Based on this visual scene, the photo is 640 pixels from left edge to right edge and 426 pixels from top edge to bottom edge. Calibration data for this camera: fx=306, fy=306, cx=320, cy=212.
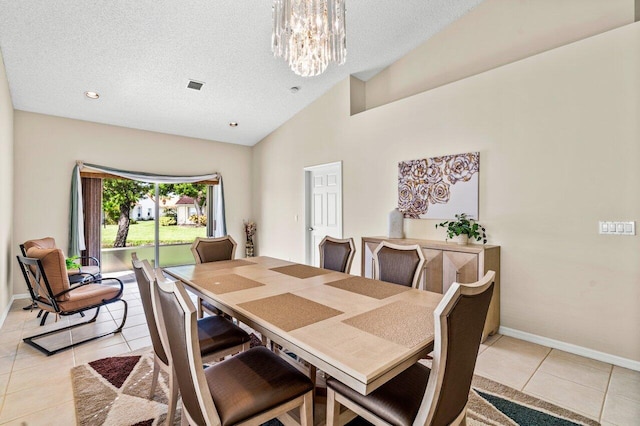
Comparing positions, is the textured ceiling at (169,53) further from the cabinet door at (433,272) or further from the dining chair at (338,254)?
the cabinet door at (433,272)

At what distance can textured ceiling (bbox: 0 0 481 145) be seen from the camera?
296 cm

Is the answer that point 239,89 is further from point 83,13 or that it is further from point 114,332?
point 114,332

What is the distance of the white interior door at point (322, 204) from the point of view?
4969 millimetres

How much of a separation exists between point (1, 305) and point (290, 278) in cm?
355

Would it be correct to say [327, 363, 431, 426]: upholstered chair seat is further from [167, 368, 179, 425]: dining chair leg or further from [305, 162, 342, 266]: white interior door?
[305, 162, 342, 266]: white interior door

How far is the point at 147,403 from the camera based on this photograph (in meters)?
2.01

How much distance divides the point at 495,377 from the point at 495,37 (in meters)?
3.46

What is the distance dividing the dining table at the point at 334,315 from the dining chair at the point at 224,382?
0.24 m

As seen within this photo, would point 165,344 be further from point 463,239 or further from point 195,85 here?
point 195,85

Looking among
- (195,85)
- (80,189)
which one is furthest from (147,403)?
(80,189)

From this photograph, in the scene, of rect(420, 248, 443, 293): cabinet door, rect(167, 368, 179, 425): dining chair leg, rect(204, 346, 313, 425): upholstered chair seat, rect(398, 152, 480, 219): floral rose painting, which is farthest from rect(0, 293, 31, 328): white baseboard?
rect(398, 152, 480, 219): floral rose painting

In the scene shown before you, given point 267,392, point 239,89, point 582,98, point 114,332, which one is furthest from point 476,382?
point 239,89

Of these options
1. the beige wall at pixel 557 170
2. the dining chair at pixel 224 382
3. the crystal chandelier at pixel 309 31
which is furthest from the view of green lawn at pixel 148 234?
the dining chair at pixel 224 382

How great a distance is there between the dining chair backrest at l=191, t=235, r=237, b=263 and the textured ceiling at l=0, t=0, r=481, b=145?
7.33 feet
